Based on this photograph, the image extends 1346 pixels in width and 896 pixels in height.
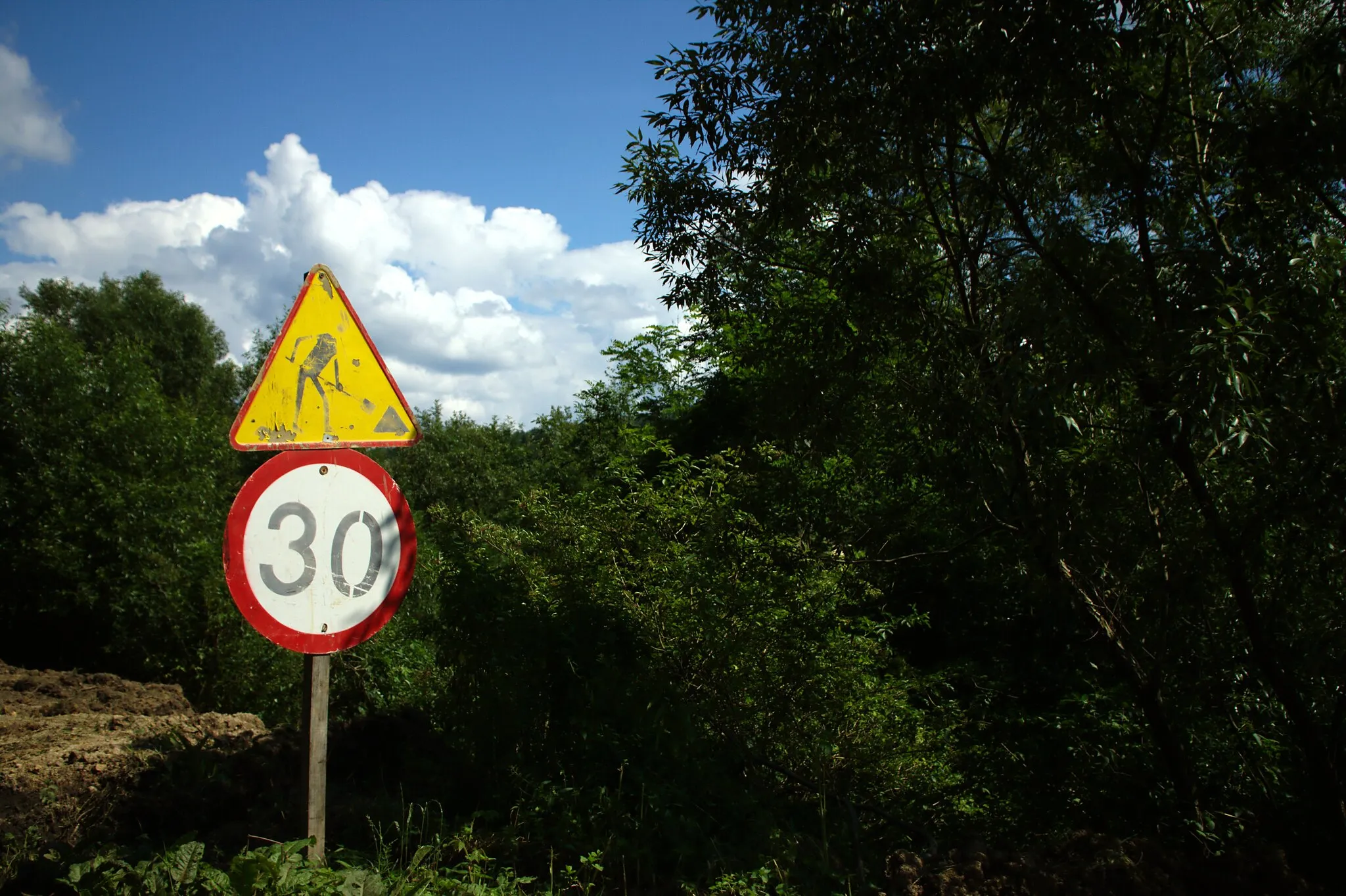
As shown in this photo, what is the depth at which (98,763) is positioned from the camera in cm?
594

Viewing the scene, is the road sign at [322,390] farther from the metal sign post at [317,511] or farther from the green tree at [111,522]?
the green tree at [111,522]

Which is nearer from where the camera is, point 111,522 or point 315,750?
point 315,750

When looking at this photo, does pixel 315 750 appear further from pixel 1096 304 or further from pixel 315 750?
pixel 1096 304

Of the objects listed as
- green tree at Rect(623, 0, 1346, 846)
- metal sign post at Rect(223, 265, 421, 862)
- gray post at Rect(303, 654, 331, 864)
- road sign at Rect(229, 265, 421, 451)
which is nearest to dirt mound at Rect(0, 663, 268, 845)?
gray post at Rect(303, 654, 331, 864)

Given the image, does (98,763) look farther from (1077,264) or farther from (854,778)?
(1077,264)

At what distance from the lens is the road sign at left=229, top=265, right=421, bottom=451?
3.22m

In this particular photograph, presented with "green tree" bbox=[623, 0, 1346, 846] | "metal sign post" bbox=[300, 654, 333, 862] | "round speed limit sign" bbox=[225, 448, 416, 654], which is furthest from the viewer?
"green tree" bbox=[623, 0, 1346, 846]

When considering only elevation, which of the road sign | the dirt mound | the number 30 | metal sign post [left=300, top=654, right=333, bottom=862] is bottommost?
the dirt mound

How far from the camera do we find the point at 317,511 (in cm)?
320

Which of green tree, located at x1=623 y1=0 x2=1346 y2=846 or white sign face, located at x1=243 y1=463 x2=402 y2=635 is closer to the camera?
white sign face, located at x1=243 y1=463 x2=402 y2=635

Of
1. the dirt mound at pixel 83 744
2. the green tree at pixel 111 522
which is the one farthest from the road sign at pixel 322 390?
the green tree at pixel 111 522

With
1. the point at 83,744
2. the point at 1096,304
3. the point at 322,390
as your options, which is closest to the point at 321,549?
the point at 322,390

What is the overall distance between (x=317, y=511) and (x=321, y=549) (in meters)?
0.14

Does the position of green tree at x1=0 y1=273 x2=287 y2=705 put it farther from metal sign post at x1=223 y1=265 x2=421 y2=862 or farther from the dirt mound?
metal sign post at x1=223 y1=265 x2=421 y2=862
